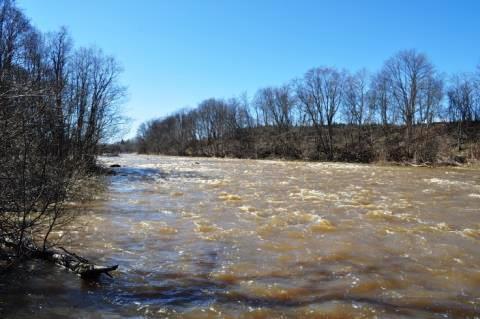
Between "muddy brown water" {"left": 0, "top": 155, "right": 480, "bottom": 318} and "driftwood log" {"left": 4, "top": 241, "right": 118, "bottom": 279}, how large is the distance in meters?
0.15

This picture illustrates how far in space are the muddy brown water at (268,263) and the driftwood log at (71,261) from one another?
0.51ft

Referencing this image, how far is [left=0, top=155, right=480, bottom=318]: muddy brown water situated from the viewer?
5.46 metres

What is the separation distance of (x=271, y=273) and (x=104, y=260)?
3.34 m

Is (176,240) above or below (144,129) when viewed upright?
below

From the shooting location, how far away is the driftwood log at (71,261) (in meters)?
6.38

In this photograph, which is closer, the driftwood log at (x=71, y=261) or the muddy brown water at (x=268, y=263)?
the muddy brown water at (x=268, y=263)

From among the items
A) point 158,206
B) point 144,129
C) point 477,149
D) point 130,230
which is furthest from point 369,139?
point 144,129

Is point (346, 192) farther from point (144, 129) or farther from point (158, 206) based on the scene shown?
point (144, 129)

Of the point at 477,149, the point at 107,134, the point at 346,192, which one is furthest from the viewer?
the point at 477,149

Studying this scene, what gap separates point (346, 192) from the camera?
17.4 meters

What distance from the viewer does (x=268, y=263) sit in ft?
24.9

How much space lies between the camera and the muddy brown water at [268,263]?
5465 mm

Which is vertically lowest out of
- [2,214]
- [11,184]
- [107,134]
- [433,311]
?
[433,311]

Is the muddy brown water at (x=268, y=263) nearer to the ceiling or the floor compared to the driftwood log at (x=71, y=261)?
nearer to the floor
